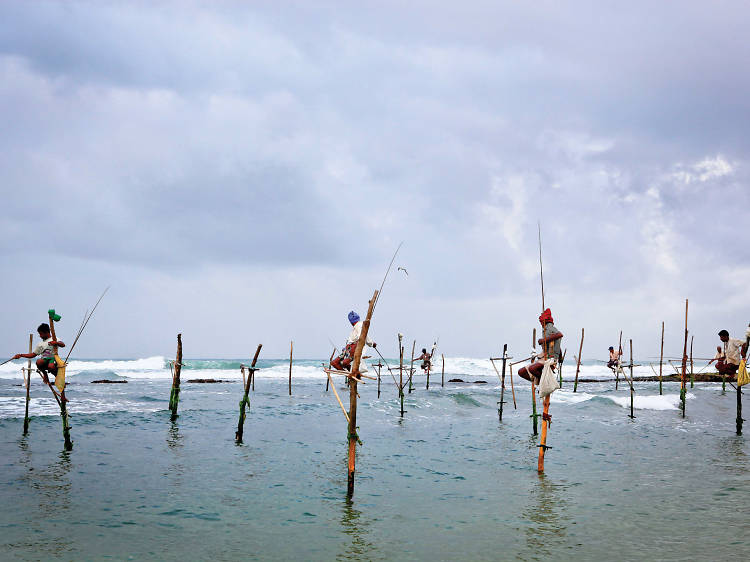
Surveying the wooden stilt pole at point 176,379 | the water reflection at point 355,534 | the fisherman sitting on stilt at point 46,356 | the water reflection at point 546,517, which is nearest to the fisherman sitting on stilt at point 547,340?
the water reflection at point 546,517

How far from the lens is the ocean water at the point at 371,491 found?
24.1 feet

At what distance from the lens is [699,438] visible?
1705 cm

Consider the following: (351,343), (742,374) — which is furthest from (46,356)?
(742,374)

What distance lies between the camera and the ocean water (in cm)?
735

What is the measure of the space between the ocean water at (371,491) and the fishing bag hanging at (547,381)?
1.87 metres

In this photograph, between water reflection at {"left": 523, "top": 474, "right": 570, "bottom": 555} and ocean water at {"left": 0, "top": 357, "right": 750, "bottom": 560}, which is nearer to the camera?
ocean water at {"left": 0, "top": 357, "right": 750, "bottom": 560}

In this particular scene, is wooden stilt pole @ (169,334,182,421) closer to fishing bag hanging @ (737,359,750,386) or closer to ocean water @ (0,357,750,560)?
ocean water @ (0,357,750,560)

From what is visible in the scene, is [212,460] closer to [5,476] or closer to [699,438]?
[5,476]

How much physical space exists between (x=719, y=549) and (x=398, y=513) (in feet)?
14.7

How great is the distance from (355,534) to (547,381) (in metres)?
5.07

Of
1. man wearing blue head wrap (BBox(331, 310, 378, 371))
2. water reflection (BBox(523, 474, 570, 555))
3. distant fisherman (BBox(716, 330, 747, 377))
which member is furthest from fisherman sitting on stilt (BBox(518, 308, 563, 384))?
distant fisherman (BBox(716, 330, 747, 377))

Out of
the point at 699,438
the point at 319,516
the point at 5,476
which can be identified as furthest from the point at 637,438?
the point at 5,476

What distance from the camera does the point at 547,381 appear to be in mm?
10875

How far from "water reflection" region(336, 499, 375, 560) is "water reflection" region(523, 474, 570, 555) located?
7.23 ft
